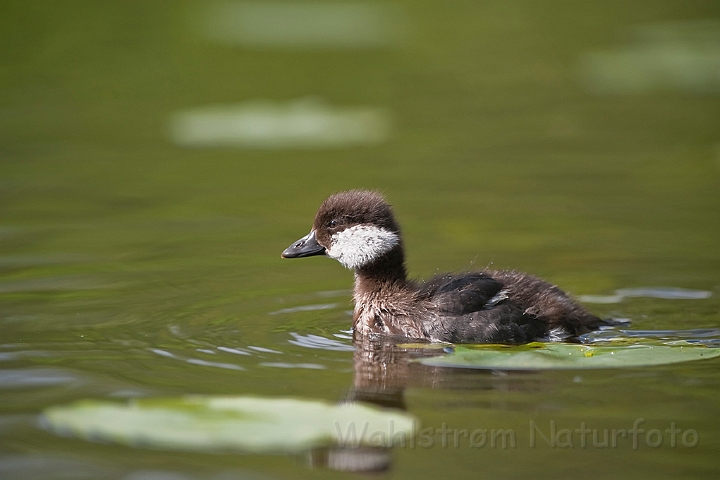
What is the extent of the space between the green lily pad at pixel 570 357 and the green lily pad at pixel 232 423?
94cm

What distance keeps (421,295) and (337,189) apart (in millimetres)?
3614

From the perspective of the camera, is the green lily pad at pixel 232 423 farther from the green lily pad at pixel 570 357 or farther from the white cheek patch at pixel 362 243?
the white cheek patch at pixel 362 243

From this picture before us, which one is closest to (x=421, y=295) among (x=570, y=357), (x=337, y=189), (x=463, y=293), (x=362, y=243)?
(x=463, y=293)

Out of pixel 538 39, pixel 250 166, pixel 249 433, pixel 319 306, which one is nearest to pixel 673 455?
pixel 249 433

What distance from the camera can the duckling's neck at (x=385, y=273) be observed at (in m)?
7.54

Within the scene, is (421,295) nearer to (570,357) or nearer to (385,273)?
(385,273)

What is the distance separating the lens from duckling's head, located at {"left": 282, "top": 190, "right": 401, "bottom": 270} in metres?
7.52

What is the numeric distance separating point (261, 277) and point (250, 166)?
12.7 ft

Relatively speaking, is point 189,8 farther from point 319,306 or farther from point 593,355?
point 593,355

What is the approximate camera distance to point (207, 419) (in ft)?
16.4

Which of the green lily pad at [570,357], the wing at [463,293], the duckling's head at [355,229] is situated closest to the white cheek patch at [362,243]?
the duckling's head at [355,229]

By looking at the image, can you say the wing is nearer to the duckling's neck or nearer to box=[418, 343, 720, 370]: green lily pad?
the duckling's neck

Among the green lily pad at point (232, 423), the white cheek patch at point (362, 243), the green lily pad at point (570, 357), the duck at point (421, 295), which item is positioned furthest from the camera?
the white cheek patch at point (362, 243)

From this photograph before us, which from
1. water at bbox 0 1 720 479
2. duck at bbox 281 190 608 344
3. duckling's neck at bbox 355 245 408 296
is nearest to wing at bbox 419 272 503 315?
duck at bbox 281 190 608 344
